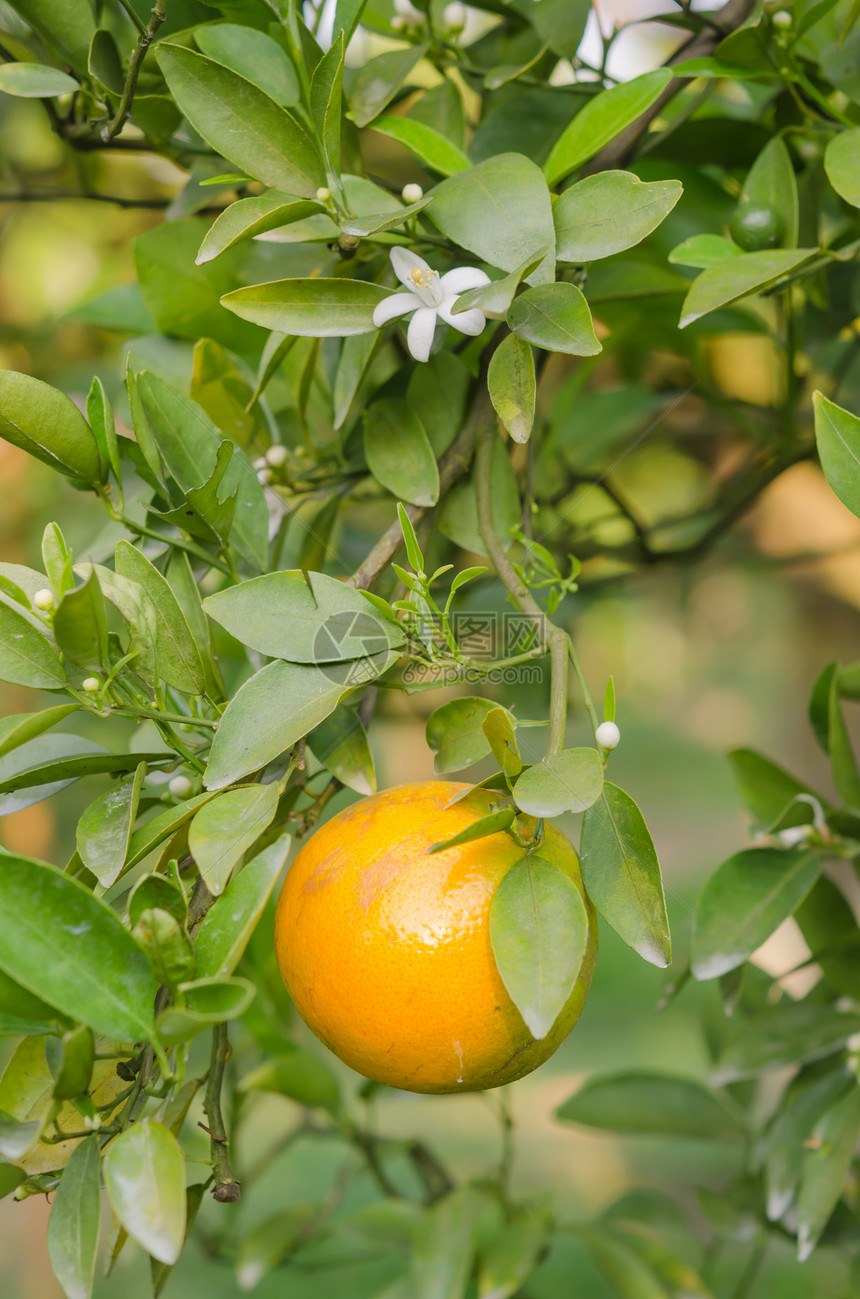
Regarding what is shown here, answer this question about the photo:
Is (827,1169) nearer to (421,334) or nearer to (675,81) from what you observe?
(421,334)

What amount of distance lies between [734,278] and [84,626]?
34 cm

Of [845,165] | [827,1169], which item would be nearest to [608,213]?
[845,165]

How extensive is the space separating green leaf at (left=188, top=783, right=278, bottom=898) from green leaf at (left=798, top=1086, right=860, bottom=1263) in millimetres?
455

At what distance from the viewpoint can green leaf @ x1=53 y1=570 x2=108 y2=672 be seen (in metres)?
0.33

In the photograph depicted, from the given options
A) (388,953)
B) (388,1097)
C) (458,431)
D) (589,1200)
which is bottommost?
(589,1200)

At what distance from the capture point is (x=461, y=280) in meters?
0.43

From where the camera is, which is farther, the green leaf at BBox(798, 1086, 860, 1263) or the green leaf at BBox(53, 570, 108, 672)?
the green leaf at BBox(798, 1086, 860, 1263)

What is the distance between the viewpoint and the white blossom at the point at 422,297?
426 mm

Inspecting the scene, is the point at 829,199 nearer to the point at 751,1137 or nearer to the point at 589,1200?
the point at 751,1137

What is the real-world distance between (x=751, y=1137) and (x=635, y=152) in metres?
0.79

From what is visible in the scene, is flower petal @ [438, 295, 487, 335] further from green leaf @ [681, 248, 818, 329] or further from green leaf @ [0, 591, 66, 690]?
green leaf @ [0, 591, 66, 690]

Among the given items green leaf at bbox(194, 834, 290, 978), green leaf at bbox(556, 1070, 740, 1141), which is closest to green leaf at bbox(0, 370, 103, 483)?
green leaf at bbox(194, 834, 290, 978)

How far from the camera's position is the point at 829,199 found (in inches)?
27.8

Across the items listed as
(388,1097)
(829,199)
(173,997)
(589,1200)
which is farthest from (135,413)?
(589,1200)
